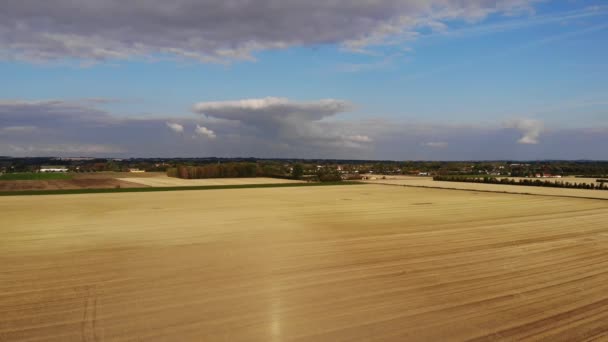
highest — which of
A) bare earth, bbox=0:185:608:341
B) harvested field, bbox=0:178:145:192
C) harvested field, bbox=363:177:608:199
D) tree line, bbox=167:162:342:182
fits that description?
tree line, bbox=167:162:342:182

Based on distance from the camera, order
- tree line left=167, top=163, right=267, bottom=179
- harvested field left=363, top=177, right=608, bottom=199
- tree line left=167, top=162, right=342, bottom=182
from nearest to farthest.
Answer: harvested field left=363, top=177, right=608, bottom=199 → tree line left=167, top=162, right=342, bottom=182 → tree line left=167, top=163, right=267, bottom=179

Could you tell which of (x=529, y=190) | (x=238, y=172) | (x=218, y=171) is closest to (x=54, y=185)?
(x=218, y=171)

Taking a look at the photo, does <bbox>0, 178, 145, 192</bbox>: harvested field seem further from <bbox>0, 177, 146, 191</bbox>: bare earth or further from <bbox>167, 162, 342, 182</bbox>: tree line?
<bbox>167, 162, 342, 182</bbox>: tree line

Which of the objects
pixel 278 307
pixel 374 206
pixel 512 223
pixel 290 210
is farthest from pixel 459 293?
pixel 374 206

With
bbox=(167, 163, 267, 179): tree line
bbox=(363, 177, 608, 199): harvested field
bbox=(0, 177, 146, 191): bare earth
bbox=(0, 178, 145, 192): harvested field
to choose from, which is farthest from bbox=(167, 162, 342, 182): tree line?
bbox=(363, 177, 608, 199): harvested field

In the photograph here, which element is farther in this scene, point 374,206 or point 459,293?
point 374,206

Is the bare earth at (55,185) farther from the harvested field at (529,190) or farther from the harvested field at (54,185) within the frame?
the harvested field at (529,190)

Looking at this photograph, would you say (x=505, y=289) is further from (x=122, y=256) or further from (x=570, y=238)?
(x=122, y=256)

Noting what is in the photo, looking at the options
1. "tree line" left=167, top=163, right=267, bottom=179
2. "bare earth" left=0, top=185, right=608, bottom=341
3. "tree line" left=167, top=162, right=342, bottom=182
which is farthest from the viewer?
"tree line" left=167, top=163, right=267, bottom=179
